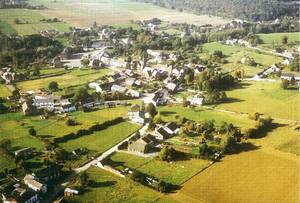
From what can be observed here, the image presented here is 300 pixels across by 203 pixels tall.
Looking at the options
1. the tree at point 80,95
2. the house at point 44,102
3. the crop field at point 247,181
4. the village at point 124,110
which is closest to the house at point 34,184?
the village at point 124,110

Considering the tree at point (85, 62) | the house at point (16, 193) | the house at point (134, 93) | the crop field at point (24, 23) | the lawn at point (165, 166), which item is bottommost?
the house at point (16, 193)

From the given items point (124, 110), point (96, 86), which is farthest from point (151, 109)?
point (96, 86)

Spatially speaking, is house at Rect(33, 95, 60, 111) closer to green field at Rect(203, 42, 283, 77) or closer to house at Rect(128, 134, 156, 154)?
house at Rect(128, 134, 156, 154)

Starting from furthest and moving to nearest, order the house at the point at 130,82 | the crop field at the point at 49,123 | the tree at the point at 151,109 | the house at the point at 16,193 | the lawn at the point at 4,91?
the house at the point at 130,82 → the lawn at the point at 4,91 → the tree at the point at 151,109 → the crop field at the point at 49,123 → the house at the point at 16,193

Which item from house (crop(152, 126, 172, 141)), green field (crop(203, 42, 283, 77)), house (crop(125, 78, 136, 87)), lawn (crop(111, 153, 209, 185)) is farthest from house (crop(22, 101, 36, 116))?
green field (crop(203, 42, 283, 77))

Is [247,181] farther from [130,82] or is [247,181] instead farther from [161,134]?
[130,82]

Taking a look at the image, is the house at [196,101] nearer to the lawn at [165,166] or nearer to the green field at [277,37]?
the lawn at [165,166]
